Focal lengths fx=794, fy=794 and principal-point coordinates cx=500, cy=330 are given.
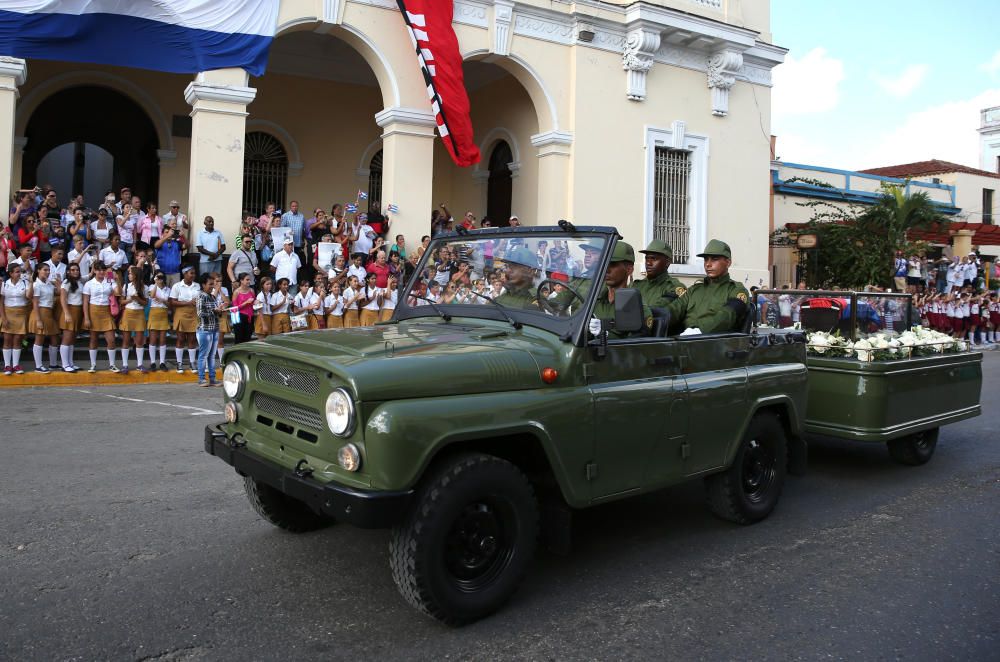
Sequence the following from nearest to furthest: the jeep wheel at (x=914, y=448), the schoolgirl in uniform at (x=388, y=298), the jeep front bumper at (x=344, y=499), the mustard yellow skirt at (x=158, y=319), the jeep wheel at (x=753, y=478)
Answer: the jeep front bumper at (x=344, y=499)
the jeep wheel at (x=753, y=478)
the jeep wheel at (x=914, y=448)
the mustard yellow skirt at (x=158, y=319)
the schoolgirl in uniform at (x=388, y=298)

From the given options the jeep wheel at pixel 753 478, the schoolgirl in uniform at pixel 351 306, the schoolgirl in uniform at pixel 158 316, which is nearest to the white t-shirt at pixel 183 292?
the schoolgirl in uniform at pixel 158 316

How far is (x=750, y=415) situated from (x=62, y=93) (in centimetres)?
1786

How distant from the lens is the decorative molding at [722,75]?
61.3 feet

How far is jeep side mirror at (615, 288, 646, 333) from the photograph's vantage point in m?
4.05

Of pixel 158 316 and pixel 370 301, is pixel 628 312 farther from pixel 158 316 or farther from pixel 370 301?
pixel 370 301

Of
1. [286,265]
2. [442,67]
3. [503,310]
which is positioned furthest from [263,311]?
[503,310]

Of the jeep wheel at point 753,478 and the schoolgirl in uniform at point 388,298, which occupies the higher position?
the schoolgirl in uniform at point 388,298

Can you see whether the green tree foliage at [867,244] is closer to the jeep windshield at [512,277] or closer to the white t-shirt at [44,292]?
the white t-shirt at [44,292]

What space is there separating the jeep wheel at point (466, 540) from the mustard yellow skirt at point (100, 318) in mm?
9516

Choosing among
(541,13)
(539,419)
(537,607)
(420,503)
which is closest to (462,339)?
(539,419)

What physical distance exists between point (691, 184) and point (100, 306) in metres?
13.2

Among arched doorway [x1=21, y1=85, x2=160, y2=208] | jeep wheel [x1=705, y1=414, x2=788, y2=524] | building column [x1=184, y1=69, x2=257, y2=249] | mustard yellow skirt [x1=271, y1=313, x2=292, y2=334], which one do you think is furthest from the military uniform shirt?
arched doorway [x1=21, y1=85, x2=160, y2=208]

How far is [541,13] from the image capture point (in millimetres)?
16656

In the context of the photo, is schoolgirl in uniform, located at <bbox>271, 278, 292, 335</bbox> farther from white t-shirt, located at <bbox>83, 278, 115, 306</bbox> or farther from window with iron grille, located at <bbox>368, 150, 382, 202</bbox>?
window with iron grille, located at <bbox>368, 150, 382, 202</bbox>
